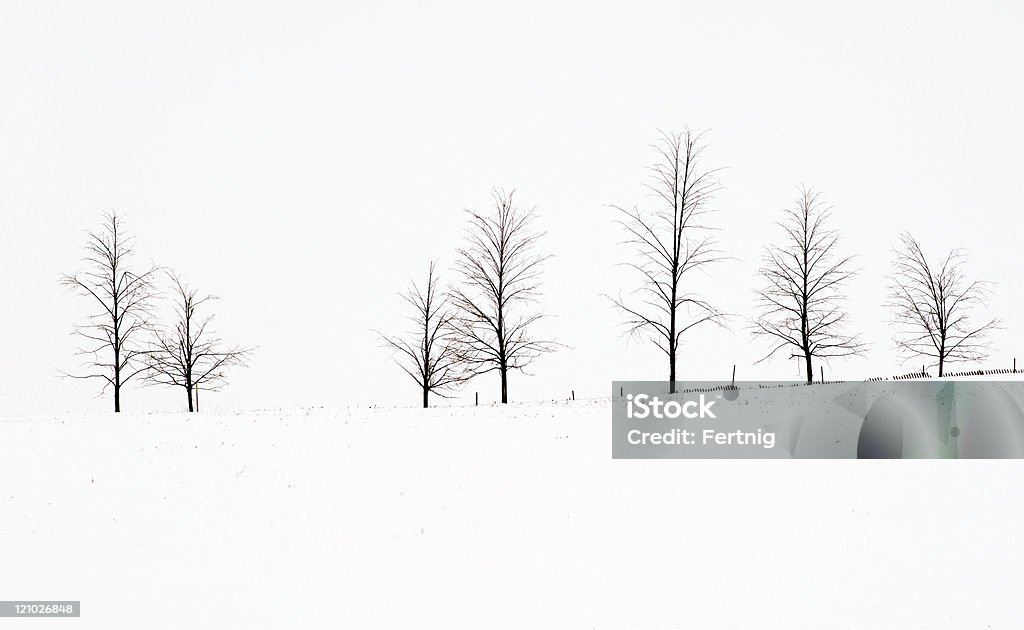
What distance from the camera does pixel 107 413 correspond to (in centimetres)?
3116

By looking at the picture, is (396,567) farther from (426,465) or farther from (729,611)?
(426,465)

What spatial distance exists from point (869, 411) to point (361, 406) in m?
19.2

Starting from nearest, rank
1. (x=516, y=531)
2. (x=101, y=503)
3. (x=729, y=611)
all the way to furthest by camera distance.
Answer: (x=729, y=611) < (x=516, y=531) < (x=101, y=503)

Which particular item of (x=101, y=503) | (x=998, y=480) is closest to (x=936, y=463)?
(x=998, y=480)
